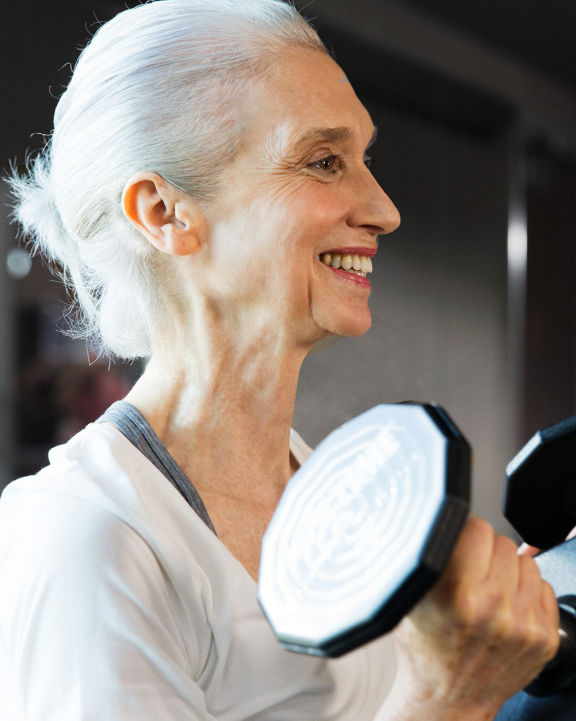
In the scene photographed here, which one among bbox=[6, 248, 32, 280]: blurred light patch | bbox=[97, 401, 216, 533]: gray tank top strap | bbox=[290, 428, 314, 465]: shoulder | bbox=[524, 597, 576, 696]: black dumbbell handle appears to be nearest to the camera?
bbox=[524, 597, 576, 696]: black dumbbell handle

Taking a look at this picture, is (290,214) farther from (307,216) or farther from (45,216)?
(45,216)

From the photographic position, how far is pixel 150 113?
84 cm

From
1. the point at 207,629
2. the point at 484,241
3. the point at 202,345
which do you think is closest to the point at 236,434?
the point at 202,345

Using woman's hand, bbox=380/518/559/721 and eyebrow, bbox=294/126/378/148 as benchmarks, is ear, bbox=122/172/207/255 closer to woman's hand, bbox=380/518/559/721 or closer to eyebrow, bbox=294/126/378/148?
eyebrow, bbox=294/126/378/148

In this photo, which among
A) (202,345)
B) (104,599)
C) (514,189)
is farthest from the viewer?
(514,189)

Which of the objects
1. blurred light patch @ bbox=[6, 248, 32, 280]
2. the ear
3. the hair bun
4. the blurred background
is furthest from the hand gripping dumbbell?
blurred light patch @ bbox=[6, 248, 32, 280]

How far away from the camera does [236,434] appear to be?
0.89 metres

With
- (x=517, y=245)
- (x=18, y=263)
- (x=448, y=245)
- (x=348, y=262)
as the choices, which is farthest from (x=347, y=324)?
(x=517, y=245)

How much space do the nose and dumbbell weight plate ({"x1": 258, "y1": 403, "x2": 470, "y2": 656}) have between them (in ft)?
1.38

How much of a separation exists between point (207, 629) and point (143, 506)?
0.41 ft

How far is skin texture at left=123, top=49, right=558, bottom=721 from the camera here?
0.84m

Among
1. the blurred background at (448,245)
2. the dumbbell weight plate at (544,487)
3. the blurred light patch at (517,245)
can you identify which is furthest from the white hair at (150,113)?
the blurred light patch at (517,245)

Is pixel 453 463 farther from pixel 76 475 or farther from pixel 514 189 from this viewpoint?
pixel 514 189

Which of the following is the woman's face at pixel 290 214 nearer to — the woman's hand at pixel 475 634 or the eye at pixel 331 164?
the eye at pixel 331 164
